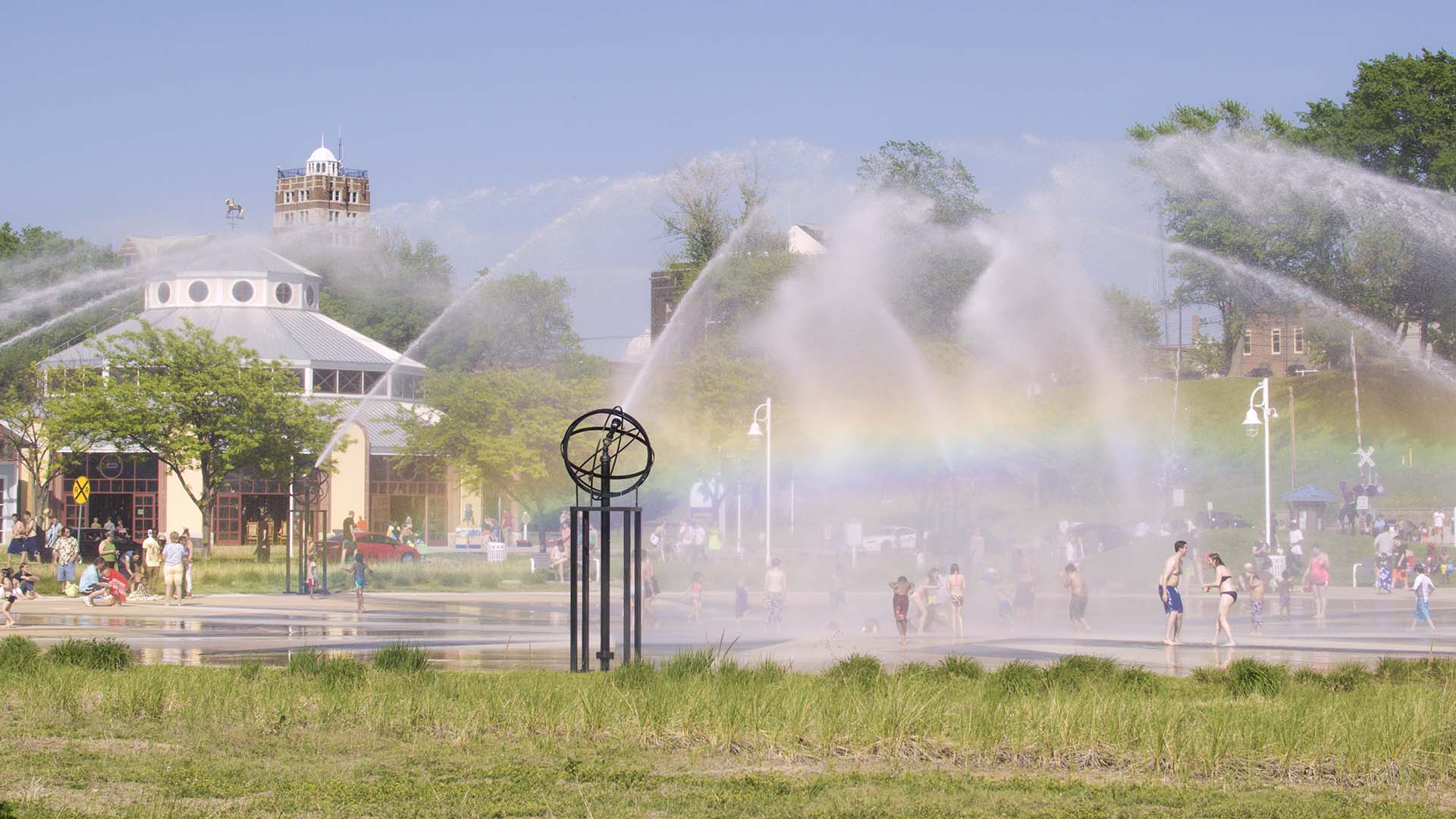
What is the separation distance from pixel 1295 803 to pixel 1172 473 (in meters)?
51.3

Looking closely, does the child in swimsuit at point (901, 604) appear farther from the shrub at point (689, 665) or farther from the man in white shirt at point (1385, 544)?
the man in white shirt at point (1385, 544)

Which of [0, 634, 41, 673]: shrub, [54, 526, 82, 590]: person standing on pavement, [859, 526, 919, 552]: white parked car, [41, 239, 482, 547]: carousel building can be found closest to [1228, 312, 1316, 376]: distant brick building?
[859, 526, 919, 552]: white parked car

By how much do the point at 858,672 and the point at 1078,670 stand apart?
234cm

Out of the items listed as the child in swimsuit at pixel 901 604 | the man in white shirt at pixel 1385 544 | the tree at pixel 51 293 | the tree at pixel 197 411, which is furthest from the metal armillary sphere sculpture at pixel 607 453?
the tree at pixel 51 293

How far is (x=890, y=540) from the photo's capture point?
52031mm

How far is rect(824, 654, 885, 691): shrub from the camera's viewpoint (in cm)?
1469

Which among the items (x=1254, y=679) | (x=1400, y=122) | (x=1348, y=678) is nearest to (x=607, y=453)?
(x=1254, y=679)

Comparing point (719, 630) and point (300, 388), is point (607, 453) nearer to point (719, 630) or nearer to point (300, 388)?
point (719, 630)

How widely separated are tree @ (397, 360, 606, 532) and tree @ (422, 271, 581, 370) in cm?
553

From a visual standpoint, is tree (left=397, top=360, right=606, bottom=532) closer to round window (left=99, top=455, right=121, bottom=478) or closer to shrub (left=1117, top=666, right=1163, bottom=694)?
round window (left=99, top=455, right=121, bottom=478)

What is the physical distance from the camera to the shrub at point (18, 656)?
53.5ft

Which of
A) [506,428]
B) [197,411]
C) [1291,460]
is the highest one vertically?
[197,411]

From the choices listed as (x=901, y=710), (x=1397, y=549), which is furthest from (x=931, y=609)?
(x=1397, y=549)

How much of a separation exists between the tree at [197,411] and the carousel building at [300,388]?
295 centimetres
